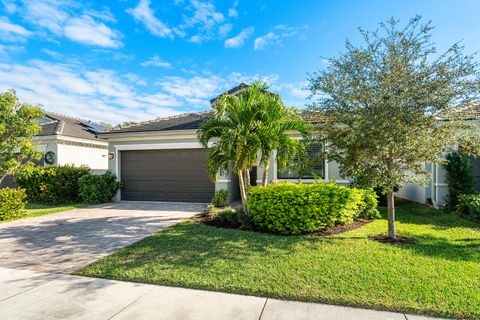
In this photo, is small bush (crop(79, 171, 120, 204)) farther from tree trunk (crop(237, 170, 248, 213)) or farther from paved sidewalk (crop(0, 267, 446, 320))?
paved sidewalk (crop(0, 267, 446, 320))

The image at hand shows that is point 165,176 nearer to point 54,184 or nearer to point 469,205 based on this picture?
point 54,184

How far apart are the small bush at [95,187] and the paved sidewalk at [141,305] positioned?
831 centimetres

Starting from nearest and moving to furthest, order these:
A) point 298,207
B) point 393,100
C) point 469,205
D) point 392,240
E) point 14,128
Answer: point 393,100 → point 392,240 → point 298,207 → point 469,205 → point 14,128

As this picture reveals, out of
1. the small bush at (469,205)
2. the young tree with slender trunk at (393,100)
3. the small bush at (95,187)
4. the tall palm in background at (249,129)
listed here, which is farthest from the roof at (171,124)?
the small bush at (469,205)

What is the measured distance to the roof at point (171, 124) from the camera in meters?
11.9

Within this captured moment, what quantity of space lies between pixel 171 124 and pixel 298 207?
837cm

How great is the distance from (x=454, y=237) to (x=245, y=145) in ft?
→ 17.9

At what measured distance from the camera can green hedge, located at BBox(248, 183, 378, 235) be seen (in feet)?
20.2

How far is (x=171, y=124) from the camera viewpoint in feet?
40.6

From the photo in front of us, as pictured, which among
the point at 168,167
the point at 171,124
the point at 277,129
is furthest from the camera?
the point at 171,124

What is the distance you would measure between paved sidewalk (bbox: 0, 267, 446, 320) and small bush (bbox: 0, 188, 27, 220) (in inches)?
251

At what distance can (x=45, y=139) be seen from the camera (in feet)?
48.4

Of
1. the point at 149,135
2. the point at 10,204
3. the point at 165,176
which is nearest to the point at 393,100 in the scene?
the point at 165,176

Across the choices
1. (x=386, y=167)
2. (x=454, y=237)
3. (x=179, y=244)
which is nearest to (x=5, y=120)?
(x=179, y=244)
